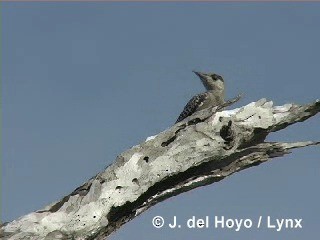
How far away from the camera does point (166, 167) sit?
6.27 m

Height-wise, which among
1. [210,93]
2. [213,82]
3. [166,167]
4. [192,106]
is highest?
[213,82]

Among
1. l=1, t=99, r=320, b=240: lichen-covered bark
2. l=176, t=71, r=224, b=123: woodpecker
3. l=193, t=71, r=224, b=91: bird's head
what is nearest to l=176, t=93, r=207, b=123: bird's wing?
l=176, t=71, r=224, b=123: woodpecker

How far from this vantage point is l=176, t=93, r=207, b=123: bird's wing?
10141 mm

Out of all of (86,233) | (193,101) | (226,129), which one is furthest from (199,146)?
(193,101)

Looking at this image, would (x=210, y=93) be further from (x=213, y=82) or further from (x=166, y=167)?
(x=166, y=167)

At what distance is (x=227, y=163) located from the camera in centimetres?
662

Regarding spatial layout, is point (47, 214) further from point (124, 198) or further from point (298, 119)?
point (298, 119)

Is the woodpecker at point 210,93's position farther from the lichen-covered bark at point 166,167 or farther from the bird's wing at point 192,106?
the lichen-covered bark at point 166,167

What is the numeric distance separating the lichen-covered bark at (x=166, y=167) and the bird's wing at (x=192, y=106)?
11.3 ft

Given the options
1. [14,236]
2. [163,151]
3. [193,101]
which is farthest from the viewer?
[193,101]

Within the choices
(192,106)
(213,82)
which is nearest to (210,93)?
(213,82)

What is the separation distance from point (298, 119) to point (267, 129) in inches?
12.9

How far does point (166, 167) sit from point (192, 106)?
13.4 ft

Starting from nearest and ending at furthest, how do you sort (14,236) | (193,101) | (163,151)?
(14,236), (163,151), (193,101)
